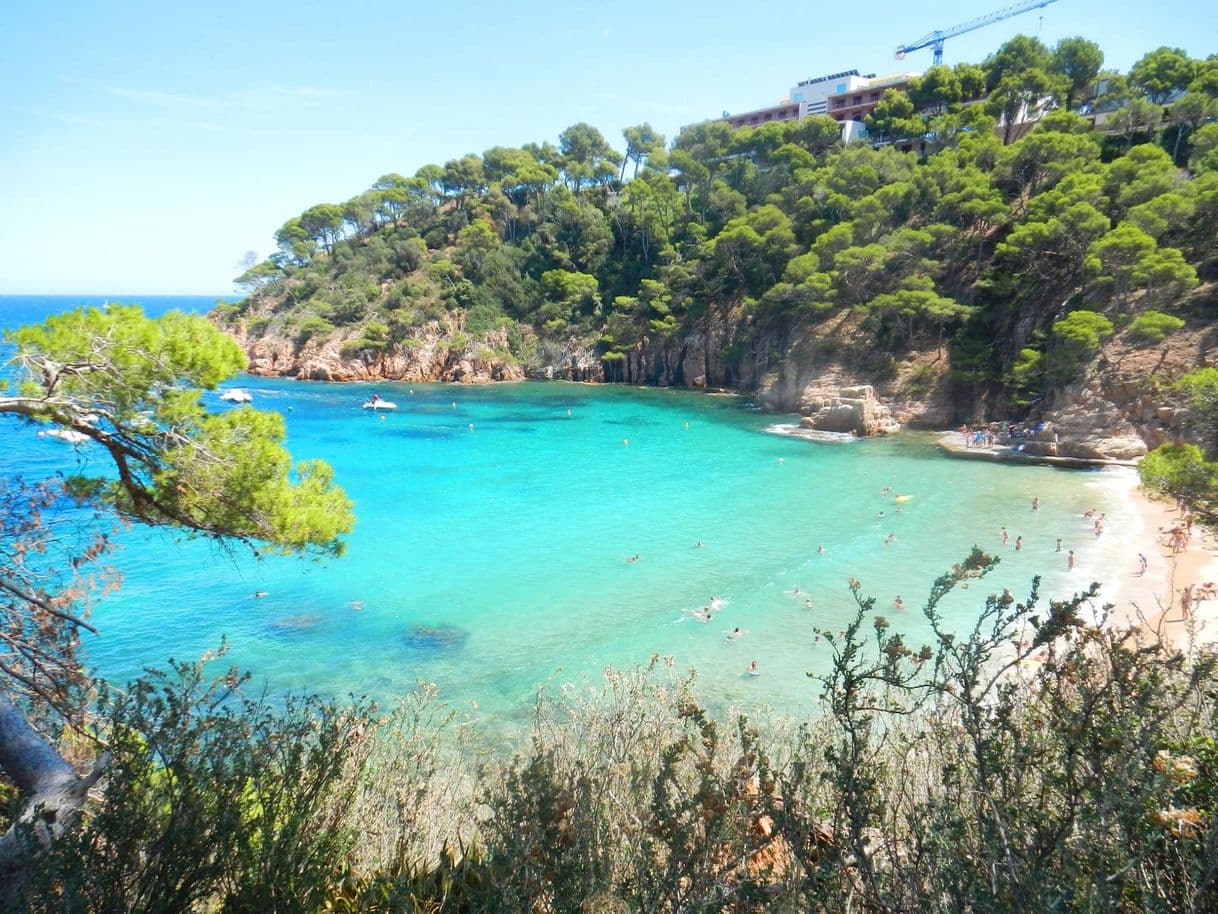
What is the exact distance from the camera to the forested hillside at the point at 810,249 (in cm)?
2766

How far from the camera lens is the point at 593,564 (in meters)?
17.5

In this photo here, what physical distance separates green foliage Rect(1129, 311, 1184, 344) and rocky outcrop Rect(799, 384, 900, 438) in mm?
10228

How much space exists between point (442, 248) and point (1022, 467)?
51704 mm

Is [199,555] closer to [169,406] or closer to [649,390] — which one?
[169,406]

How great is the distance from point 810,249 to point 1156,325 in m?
19.4

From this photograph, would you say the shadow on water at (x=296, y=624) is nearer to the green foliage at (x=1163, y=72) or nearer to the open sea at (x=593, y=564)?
the open sea at (x=593, y=564)

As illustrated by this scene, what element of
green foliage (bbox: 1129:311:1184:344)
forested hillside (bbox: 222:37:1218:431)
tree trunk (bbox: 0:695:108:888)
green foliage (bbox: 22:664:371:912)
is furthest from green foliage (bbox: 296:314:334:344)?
green foliage (bbox: 22:664:371:912)

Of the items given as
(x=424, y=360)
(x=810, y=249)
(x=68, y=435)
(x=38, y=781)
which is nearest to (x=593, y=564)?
(x=68, y=435)

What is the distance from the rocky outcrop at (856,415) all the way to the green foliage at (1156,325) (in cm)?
1023

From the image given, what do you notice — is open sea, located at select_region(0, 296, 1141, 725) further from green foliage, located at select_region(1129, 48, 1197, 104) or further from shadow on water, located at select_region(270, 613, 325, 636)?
green foliage, located at select_region(1129, 48, 1197, 104)

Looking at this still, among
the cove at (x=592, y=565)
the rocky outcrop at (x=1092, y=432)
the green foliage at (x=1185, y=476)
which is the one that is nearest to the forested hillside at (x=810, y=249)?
the rocky outcrop at (x=1092, y=432)

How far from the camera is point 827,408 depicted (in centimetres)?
3253

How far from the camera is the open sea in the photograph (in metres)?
12.7

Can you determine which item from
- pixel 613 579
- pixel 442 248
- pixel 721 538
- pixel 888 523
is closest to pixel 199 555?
pixel 613 579
